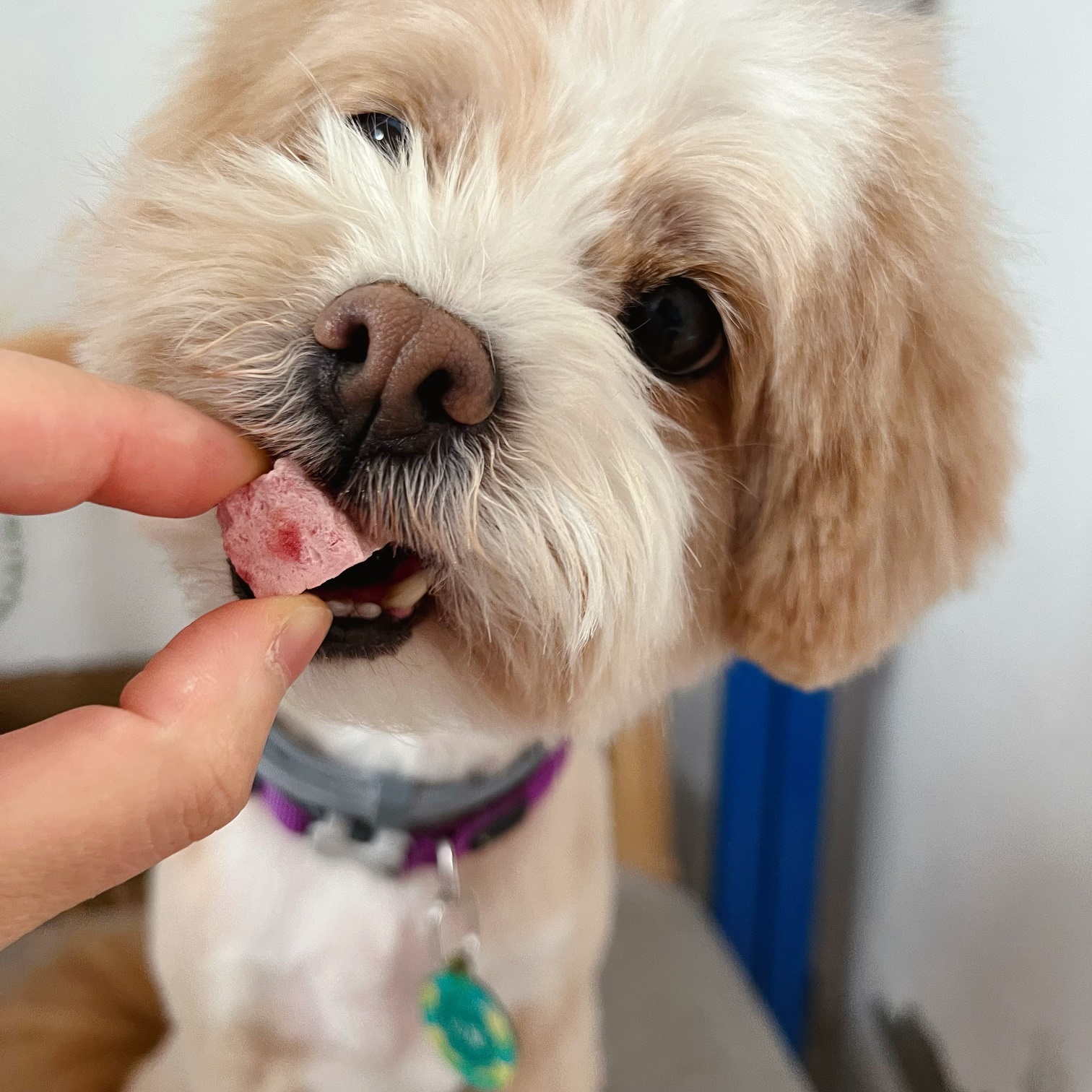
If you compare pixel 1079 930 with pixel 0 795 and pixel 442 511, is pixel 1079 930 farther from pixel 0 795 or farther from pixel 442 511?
pixel 0 795

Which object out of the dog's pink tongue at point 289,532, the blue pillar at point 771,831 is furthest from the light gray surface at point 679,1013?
the dog's pink tongue at point 289,532

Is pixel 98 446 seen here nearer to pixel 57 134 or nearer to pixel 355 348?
pixel 355 348

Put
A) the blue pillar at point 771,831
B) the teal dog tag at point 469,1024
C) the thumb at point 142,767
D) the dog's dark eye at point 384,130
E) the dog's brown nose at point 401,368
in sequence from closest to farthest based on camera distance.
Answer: the thumb at point 142,767 < the dog's brown nose at point 401,368 < the dog's dark eye at point 384,130 < the teal dog tag at point 469,1024 < the blue pillar at point 771,831

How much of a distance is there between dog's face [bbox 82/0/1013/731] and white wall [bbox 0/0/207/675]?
0.22 feet

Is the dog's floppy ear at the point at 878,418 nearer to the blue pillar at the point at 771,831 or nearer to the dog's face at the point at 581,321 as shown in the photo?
the dog's face at the point at 581,321

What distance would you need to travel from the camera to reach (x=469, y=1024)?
0.86 metres

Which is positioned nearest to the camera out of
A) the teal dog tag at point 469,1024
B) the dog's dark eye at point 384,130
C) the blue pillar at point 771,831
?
the dog's dark eye at point 384,130

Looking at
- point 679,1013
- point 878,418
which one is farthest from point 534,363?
point 679,1013

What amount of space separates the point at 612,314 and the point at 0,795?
50cm

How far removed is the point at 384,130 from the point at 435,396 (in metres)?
0.28

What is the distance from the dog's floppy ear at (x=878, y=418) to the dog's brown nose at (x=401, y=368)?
263mm

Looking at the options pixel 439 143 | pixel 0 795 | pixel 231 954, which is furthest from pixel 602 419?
pixel 231 954

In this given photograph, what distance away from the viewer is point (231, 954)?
34.8 inches

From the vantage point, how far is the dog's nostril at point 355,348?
51 centimetres
